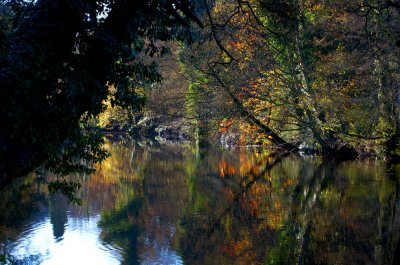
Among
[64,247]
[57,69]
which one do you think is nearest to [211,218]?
[64,247]

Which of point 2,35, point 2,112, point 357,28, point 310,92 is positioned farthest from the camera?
point 310,92

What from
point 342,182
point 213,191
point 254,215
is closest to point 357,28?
point 342,182

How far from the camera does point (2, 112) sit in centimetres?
402

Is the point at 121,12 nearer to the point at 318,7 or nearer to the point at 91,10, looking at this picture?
the point at 91,10

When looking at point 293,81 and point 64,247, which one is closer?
point 64,247

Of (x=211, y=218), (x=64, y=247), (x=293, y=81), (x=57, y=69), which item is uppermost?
(x=293, y=81)

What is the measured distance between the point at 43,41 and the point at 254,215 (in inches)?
386

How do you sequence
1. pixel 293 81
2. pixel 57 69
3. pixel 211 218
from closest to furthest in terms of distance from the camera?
pixel 57 69
pixel 211 218
pixel 293 81

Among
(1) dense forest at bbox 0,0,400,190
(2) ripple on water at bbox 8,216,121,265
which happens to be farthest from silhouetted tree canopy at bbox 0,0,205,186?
(2) ripple on water at bbox 8,216,121,265

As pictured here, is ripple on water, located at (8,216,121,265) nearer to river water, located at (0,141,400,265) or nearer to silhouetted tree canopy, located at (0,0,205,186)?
river water, located at (0,141,400,265)

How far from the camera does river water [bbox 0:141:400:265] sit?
32.4 ft

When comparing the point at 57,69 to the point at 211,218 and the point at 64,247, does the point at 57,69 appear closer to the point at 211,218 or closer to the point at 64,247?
the point at 64,247

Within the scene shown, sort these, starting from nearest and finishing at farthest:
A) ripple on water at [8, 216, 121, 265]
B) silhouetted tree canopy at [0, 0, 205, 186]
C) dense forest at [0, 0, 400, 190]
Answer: silhouetted tree canopy at [0, 0, 205, 186]
ripple on water at [8, 216, 121, 265]
dense forest at [0, 0, 400, 190]

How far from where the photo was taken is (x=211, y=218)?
12930mm
